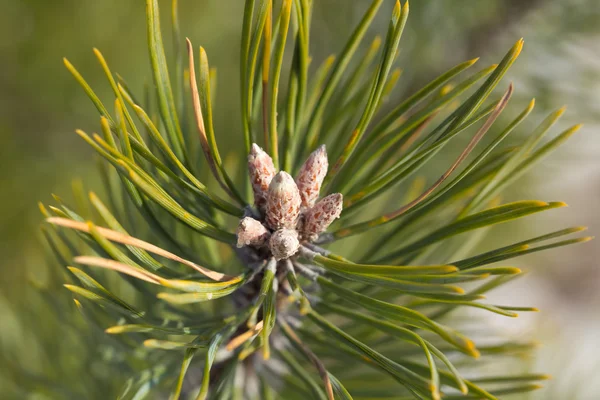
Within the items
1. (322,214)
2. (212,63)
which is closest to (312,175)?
(322,214)

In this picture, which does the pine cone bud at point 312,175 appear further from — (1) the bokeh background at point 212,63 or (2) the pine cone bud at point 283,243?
(1) the bokeh background at point 212,63

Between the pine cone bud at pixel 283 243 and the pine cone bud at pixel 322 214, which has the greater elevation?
the pine cone bud at pixel 322 214

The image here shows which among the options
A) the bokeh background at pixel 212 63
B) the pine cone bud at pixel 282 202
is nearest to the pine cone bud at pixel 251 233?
the pine cone bud at pixel 282 202

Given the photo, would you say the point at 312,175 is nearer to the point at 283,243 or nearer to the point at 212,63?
the point at 283,243

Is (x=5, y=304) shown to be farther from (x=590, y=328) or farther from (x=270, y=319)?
(x=590, y=328)

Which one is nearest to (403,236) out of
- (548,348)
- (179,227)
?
(179,227)

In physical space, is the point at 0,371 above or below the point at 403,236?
below
